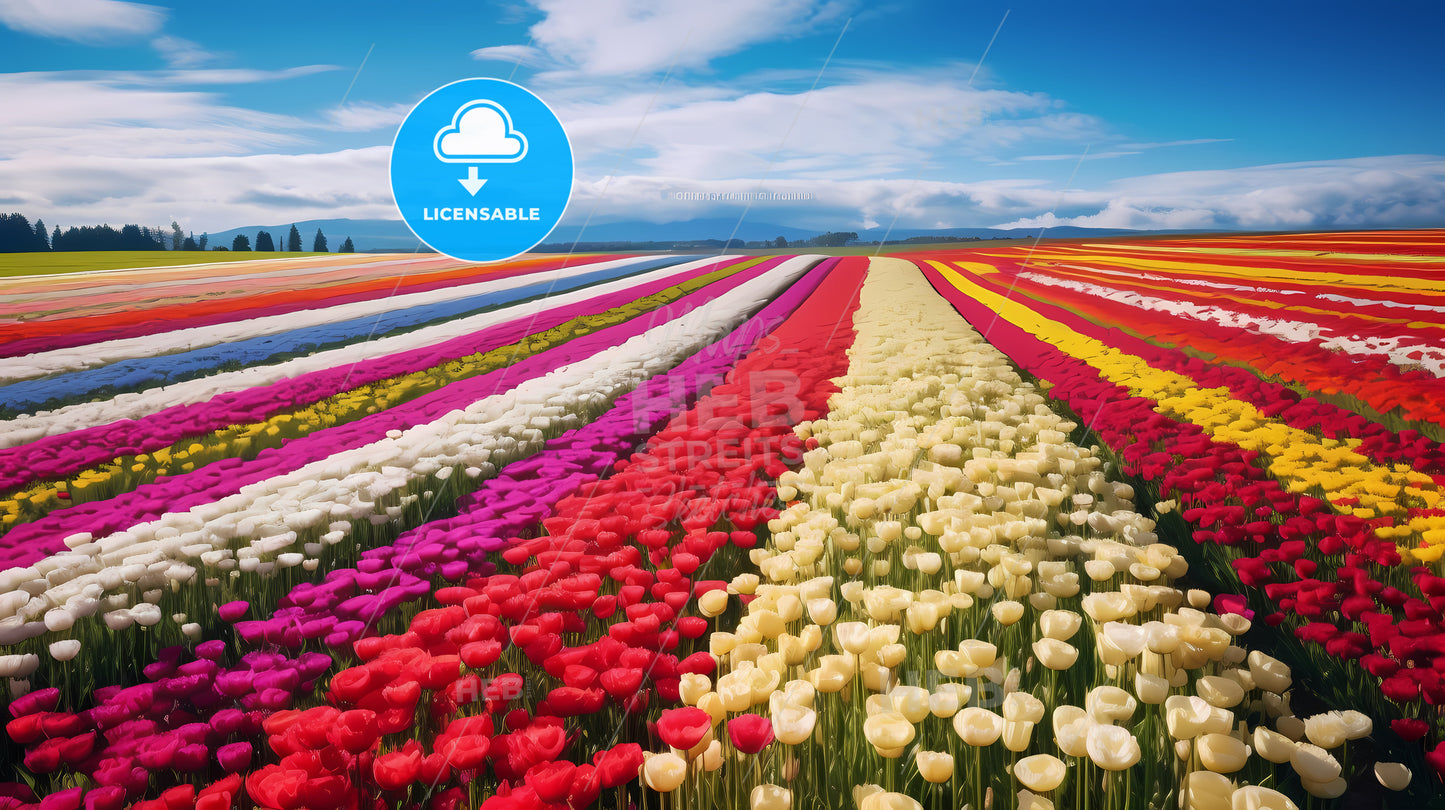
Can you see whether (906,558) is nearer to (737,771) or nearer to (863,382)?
(737,771)

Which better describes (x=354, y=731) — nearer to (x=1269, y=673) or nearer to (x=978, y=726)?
(x=978, y=726)

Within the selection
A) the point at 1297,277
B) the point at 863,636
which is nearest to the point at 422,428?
the point at 863,636

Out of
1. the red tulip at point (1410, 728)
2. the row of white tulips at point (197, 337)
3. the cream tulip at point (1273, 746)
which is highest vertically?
the row of white tulips at point (197, 337)

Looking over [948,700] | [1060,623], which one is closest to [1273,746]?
[1060,623]

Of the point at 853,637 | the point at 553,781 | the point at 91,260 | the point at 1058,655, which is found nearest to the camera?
the point at 553,781

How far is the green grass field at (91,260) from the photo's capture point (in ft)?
57.0

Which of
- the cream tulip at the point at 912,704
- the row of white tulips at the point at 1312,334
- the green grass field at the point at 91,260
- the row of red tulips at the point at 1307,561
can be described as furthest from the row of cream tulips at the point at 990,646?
the green grass field at the point at 91,260

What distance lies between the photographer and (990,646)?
71.9 inches

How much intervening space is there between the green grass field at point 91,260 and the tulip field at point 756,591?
14252 millimetres

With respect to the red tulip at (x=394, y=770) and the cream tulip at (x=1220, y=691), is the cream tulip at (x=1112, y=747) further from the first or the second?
the red tulip at (x=394, y=770)

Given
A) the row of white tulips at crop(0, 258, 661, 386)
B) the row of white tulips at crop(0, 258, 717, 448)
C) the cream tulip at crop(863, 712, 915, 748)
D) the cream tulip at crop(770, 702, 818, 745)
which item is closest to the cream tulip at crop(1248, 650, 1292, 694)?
the cream tulip at crop(863, 712, 915, 748)

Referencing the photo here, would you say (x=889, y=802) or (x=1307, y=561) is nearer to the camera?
(x=889, y=802)

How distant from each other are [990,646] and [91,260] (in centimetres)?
2708

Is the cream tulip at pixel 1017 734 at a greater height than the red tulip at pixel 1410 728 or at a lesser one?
greater
